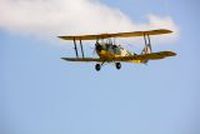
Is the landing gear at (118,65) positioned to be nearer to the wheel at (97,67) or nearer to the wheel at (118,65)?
the wheel at (118,65)

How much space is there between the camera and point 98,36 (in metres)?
33.0

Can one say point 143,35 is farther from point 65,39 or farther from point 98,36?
point 65,39

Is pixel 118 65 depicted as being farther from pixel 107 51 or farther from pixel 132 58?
pixel 132 58

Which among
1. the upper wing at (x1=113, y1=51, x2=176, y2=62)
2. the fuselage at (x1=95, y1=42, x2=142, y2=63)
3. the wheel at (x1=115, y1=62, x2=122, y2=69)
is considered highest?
the fuselage at (x1=95, y1=42, x2=142, y2=63)

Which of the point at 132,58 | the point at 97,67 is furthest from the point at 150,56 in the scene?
the point at 97,67

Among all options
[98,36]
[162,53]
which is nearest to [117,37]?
[98,36]

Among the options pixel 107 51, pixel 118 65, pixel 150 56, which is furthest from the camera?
pixel 118 65

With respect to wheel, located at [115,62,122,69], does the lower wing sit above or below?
above

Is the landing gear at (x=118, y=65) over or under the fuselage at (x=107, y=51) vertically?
under

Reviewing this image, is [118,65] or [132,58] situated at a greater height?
[132,58]

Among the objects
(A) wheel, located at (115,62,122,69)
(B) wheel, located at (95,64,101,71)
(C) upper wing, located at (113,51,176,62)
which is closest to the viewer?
(C) upper wing, located at (113,51,176,62)

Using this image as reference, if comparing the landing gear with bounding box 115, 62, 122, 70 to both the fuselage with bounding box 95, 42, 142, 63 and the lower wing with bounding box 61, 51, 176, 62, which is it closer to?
the fuselage with bounding box 95, 42, 142, 63

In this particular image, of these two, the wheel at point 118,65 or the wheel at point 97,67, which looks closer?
the wheel at point 97,67

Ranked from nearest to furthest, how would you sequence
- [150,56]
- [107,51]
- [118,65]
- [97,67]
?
1. [150,56]
2. [97,67]
3. [107,51]
4. [118,65]
